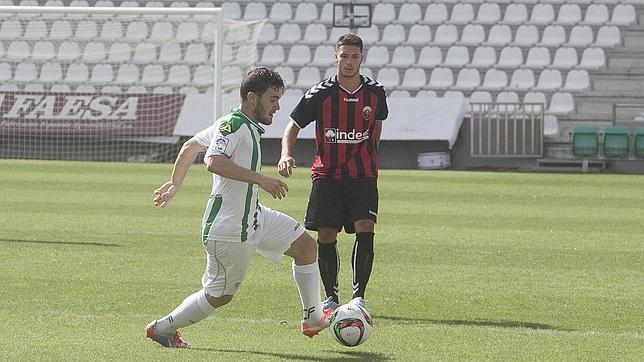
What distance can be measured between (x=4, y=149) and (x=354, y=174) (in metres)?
18.9

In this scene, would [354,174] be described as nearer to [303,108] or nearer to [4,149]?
[303,108]

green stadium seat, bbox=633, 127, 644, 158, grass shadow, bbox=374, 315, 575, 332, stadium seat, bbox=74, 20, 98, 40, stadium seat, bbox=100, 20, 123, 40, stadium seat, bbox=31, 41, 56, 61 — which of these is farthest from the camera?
stadium seat, bbox=100, 20, 123, 40

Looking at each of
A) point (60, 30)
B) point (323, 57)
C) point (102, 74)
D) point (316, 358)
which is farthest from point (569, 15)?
point (316, 358)

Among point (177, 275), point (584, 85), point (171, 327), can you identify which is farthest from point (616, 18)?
point (171, 327)

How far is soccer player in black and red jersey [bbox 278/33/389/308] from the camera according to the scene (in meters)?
7.84

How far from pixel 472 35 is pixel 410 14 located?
174 centimetres

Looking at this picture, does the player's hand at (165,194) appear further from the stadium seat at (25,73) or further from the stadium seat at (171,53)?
the stadium seat at (171,53)

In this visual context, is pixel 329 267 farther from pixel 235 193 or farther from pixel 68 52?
pixel 68 52

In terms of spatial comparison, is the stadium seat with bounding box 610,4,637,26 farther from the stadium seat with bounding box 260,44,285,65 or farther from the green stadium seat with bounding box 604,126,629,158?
the stadium seat with bounding box 260,44,285,65

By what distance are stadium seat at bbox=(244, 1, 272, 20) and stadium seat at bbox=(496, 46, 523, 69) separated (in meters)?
5.82

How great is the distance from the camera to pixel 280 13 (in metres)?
29.5

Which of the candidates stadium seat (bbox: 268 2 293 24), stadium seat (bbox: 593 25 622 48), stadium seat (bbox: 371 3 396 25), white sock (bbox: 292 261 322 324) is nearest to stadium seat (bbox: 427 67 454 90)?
stadium seat (bbox: 371 3 396 25)

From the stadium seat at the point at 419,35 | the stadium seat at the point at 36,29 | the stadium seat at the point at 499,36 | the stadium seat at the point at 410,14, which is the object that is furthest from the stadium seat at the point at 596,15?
the stadium seat at the point at 36,29

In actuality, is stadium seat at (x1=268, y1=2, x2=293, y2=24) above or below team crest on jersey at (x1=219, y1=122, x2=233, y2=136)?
above
